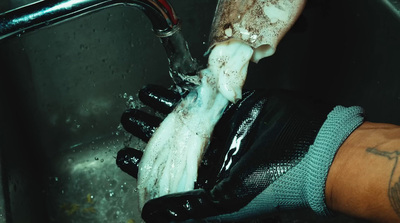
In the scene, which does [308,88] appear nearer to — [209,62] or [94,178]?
[209,62]

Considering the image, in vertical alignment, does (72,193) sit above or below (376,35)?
below

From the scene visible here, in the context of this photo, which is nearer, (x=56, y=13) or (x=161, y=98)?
(x=56, y=13)

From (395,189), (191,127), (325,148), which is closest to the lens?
(395,189)

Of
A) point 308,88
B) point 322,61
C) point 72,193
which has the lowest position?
point 72,193

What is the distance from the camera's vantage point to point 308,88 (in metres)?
1.75

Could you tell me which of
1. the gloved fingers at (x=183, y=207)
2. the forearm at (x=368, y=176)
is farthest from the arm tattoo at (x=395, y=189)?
the gloved fingers at (x=183, y=207)

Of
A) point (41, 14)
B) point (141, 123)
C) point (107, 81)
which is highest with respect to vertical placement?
point (41, 14)

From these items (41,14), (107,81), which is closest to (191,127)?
(41,14)

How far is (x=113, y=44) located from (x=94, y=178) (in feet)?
1.92

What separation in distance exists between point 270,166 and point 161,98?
419 mm

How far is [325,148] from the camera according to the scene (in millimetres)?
892

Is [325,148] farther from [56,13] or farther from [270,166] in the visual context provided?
[56,13]

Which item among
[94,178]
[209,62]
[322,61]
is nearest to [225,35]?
[209,62]

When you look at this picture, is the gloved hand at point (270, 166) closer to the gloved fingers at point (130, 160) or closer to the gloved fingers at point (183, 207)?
the gloved fingers at point (183, 207)
